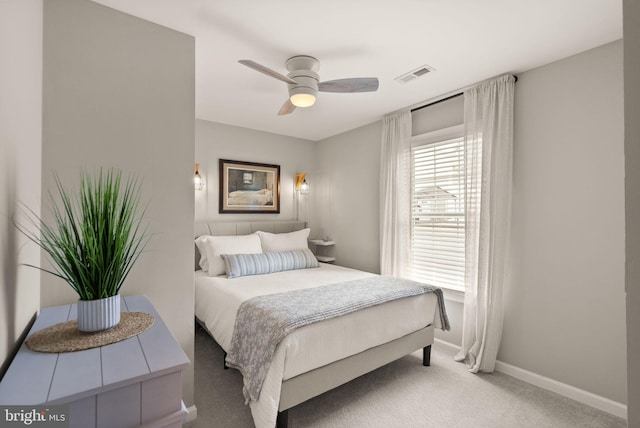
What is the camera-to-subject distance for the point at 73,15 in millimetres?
1671

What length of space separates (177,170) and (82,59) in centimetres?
78

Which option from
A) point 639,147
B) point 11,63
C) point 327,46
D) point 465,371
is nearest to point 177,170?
point 11,63

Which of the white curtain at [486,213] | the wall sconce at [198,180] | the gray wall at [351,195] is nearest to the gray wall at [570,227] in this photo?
the white curtain at [486,213]

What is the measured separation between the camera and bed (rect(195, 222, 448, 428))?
175cm

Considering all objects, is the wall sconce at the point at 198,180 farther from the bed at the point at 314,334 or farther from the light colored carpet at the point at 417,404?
the light colored carpet at the point at 417,404

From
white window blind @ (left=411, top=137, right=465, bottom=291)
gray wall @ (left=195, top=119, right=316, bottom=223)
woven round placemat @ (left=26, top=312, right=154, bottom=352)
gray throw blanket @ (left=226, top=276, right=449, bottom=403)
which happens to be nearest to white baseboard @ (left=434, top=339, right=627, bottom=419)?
white window blind @ (left=411, top=137, right=465, bottom=291)

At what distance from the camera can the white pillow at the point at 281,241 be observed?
12.5ft

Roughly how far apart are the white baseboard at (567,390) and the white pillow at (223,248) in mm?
2774

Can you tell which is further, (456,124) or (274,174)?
(274,174)

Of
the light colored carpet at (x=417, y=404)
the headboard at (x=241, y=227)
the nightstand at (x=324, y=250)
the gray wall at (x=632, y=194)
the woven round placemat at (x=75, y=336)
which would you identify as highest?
the gray wall at (x=632, y=194)

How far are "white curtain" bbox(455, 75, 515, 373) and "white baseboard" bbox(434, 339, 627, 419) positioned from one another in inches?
6.5

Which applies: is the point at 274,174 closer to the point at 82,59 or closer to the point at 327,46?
the point at 327,46

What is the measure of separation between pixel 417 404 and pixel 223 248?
2384mm

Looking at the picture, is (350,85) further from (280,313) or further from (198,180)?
(198,180)
